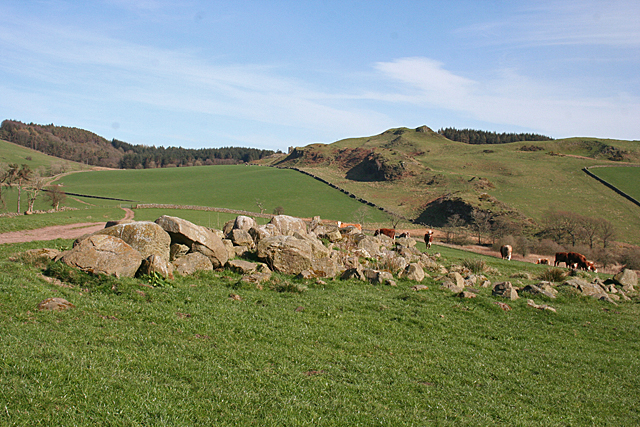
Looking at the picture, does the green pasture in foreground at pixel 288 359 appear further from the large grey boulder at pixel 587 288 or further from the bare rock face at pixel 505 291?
the large grey boulder at pixel 587 288

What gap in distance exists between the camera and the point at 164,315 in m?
10.1

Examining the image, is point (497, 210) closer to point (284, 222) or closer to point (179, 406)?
point (284, 222)

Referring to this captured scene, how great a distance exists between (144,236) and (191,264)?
2067 millimetres

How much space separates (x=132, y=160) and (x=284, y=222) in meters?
203

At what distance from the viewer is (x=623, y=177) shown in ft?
306

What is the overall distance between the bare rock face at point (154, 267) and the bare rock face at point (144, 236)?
0.57m

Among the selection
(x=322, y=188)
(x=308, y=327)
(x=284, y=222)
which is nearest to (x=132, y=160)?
(x=322, y=188)

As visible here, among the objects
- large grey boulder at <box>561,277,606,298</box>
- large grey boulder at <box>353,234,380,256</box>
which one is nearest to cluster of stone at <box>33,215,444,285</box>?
large grey boulder at <box>353,234,380,256</box>

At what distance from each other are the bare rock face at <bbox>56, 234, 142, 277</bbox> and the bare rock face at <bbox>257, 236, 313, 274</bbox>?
5447 mm

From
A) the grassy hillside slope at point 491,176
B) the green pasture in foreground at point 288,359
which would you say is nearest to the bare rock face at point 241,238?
the green pasture in foreground at point 288,359

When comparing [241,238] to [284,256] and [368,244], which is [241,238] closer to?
[284,256]

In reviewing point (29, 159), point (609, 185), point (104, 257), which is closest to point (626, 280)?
point (104, 257)

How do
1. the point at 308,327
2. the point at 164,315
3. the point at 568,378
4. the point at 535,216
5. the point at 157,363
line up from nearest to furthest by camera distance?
the point at 157,363
the point at 568,378
the point at 164,315
the point at 308,327
the point at 535,216

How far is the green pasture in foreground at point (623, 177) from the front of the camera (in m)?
84.7
